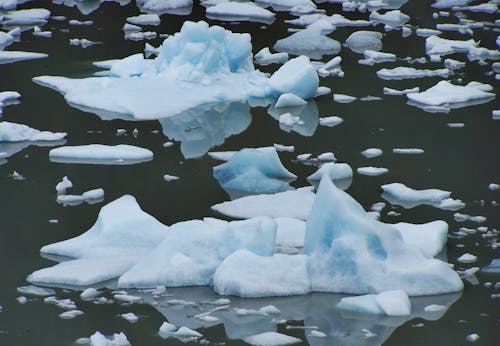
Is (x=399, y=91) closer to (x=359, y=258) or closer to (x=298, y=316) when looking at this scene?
(x=359, y=258)

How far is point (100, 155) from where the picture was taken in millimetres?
6363

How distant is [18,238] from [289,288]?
1.40 meters

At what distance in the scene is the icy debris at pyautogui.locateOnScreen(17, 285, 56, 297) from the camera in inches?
171

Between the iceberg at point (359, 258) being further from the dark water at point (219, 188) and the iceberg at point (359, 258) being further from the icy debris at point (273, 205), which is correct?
the icy debris at point (273, 205)

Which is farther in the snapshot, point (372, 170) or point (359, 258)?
point (372, 170)

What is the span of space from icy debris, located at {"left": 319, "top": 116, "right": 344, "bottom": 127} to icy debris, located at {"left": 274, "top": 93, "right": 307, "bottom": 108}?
46cm

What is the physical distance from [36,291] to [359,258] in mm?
1278

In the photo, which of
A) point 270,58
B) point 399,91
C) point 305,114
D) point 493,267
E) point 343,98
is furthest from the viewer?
point 270,58

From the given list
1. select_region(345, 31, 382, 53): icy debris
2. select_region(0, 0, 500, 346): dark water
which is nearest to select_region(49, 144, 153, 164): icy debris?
select_region(0, 0, 500, 346): dark water

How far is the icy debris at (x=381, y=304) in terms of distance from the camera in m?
4.10

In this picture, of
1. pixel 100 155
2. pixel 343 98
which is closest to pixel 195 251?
pixel 100 155

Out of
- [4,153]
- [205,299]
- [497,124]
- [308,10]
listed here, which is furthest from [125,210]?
[308,10]

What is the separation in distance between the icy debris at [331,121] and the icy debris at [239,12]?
4.29 meters

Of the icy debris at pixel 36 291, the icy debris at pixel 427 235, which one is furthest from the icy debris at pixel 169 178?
the icy debris at pixel 36 291
